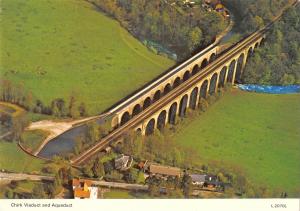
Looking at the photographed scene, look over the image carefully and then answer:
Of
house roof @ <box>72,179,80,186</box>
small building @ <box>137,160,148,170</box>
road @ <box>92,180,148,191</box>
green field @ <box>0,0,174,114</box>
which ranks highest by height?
green field @ <box>0,0,174,114</box>

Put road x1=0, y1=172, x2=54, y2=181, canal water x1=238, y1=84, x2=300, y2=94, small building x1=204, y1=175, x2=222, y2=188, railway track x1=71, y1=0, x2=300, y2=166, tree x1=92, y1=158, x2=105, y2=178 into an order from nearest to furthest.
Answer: road x1=0, y1=172, x2=54, y2=181 → tree x1=92, y1=158, x2=105, y2=178 → railway track x1=71, y1=0, x2=300, y2=166 → small building x1=204, y1=175, x2=222, y2=188 → canal water x1=238, y1=84, x2=300, y2=94

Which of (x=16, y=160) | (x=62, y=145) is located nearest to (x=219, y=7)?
(x=62, y=145)

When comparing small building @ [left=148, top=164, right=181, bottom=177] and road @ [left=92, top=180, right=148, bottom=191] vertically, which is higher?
small building @ [left=148, top=164, right=181, bottom=177]

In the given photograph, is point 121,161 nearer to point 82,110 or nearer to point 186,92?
point 82,110

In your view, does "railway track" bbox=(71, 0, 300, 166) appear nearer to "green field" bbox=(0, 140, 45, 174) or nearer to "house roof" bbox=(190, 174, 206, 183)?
"green field" bbox=(0, 140, 45, 174)

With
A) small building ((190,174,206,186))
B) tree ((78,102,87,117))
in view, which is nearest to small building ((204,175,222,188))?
small building ((190,174,206,186))

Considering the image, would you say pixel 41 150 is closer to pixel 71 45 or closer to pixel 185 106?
pixel 71 45
